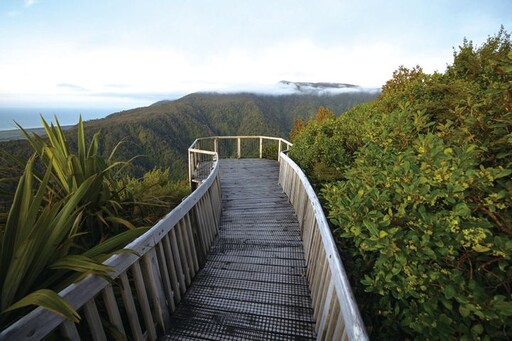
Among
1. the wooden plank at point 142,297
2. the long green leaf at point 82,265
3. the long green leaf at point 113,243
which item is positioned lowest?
the wooden plank at point 142,297

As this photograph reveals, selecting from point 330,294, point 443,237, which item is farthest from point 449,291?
point 330,294

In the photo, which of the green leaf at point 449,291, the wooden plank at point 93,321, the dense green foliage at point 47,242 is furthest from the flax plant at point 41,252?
the green leaf at point 449,291

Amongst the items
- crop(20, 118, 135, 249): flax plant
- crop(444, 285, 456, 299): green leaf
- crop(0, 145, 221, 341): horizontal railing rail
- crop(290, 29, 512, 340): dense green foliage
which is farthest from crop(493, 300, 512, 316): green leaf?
crop(20, 118, 135, 249): flax plant

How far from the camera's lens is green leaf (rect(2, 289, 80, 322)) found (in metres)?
1.44

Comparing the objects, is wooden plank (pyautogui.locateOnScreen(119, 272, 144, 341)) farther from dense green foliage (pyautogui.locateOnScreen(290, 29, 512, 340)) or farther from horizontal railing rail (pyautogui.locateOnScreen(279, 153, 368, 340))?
dense green foliage (pyautogui.locateOnScreen(290, 29, 512, 340))

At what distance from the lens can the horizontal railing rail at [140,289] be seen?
5.45 ft

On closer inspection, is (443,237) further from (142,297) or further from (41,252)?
(41,252)

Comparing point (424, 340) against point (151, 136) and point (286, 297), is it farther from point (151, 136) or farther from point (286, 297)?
point (151, 136)

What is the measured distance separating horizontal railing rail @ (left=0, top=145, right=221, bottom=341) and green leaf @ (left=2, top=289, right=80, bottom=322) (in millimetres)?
70

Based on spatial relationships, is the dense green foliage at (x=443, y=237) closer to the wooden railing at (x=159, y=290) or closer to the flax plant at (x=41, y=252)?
the wooden railing at (x=159, y=290)

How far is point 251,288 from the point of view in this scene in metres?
3.42

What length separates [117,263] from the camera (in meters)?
2.08

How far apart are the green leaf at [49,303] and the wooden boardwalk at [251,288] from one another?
151cm

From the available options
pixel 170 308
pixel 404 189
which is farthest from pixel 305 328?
pixel 404 189
